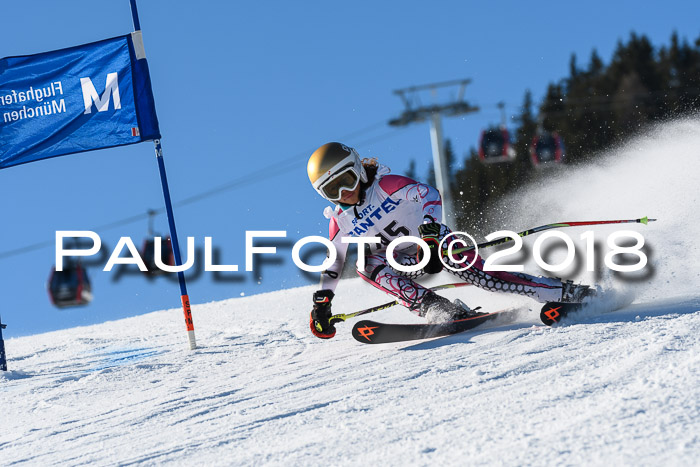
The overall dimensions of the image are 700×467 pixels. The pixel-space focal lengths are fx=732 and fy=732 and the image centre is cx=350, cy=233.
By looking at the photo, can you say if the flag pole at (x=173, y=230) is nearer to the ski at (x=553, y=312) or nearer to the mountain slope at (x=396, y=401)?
the mountain slope at (x=396, y=401)

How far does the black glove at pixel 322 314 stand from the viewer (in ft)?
16.1

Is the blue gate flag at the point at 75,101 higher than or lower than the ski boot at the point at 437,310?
higher

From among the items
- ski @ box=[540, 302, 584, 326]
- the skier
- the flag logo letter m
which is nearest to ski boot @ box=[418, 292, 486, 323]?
the skier

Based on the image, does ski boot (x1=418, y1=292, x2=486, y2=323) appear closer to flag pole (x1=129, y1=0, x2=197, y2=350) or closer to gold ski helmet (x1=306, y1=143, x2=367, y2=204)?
gold ski helmet (x1=306, y1=143, x2=367, y2=204)

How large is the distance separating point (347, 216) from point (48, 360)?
3413 mm

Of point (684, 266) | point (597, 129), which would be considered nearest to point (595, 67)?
point (597, 129)

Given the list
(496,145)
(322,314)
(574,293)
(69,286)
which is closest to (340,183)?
(322,314)

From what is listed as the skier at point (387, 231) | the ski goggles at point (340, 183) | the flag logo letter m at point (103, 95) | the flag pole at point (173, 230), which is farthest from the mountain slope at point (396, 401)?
the flag logo letter m at point (103, 95)

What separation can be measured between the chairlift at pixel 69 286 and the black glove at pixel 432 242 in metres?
11.8

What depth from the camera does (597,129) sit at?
3919cm

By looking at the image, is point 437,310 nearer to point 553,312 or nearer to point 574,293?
point 553,312

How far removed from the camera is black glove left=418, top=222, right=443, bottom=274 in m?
4.45

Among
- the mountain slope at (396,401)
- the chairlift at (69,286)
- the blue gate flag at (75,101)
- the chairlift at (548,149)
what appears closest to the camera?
the mountain slope at (396,401)

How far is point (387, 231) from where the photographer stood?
4918 mm
